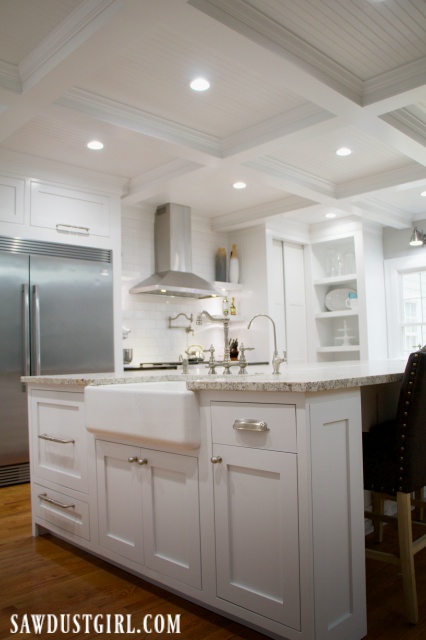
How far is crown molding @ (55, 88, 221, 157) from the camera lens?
3281 millimetres

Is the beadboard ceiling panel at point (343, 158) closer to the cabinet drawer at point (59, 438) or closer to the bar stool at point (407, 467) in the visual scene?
the bar stool at point (407, 467)

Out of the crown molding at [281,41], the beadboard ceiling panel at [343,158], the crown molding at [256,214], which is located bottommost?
the crown molding at [256,214]

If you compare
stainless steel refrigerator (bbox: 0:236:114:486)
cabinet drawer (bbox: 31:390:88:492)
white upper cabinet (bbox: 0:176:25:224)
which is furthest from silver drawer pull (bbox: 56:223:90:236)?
cabinet drawer (bbox: 31:390:88:492)

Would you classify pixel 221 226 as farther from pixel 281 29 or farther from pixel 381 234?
pixel 281 29

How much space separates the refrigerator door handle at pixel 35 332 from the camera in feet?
13.5

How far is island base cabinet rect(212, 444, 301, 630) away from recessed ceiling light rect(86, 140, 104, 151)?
293 centimetres

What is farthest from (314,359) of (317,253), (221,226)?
(221,226)

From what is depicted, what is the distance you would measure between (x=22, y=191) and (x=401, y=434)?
3.49 metres

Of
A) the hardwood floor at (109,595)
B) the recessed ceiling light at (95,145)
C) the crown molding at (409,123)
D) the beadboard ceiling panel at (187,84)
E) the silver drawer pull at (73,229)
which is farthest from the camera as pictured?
the silver drawer pull at (73,229)

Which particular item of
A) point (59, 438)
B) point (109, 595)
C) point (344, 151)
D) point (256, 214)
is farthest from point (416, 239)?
point (109, 595)

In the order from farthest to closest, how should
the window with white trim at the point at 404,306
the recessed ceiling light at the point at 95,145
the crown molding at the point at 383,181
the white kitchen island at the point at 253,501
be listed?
the window with white trim at the point at 404,306
the crown molding at the point at 383,181
the recessed ceiling light at the point at 95,145
the white kitchen island at the point at 253,501

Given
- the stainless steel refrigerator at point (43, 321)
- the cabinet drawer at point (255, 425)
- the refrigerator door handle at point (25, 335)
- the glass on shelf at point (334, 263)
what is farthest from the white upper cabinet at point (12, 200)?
the glass on shelf at point (334, 263)

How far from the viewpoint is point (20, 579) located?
2.25m

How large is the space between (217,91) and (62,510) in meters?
2.58
